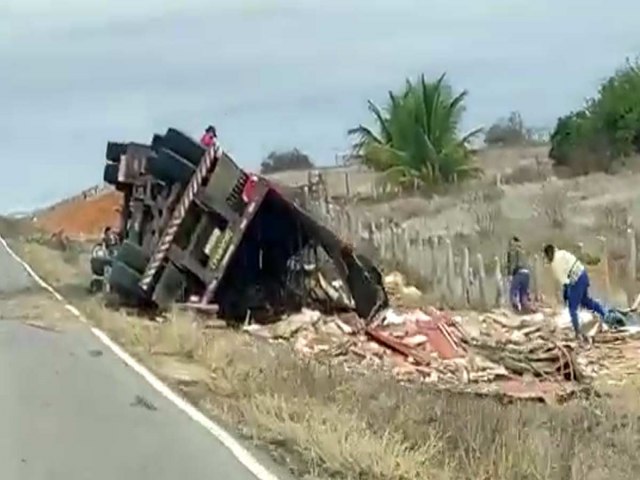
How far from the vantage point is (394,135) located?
2938 inches

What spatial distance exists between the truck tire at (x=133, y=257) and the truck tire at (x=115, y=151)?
332 centimetres

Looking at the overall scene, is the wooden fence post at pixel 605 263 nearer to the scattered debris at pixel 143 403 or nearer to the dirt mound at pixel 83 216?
the scattered debris at pixel 143 403

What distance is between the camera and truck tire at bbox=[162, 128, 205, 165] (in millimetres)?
29328

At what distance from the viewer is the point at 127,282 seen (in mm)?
29516

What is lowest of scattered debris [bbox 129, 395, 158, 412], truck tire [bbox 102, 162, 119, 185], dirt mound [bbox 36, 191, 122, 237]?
dirt mound [bbox 36, 191, 122, 237]

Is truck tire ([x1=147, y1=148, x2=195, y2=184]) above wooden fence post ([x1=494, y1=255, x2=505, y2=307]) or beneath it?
above

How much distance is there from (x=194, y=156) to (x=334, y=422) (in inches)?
639

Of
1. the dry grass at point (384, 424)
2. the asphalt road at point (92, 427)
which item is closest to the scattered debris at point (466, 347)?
the dry grass at point (384, 424)

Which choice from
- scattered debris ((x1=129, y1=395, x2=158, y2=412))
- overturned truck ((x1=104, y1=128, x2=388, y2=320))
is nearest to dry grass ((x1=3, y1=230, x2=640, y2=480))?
scattered debris ((x1=129, y1=395, x2=158, y2=412))

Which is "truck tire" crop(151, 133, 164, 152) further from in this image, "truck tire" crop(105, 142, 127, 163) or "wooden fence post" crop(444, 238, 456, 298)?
"wooden fence post" crop(444, 238, 456, 298)

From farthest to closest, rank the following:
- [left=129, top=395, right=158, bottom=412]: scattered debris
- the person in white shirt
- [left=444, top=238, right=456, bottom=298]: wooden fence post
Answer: [left=444, top=238, right=456, bottom=298]: wooden fence post
the person in white shirt
[left=129, top=395, right=158, bottom=412]: scattered debris

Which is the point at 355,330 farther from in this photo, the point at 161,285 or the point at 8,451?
the point at 8,451

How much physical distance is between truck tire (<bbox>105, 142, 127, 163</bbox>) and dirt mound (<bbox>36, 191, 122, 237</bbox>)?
7759cm

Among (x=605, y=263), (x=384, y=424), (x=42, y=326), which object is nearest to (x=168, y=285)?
(x=42, y=326)
